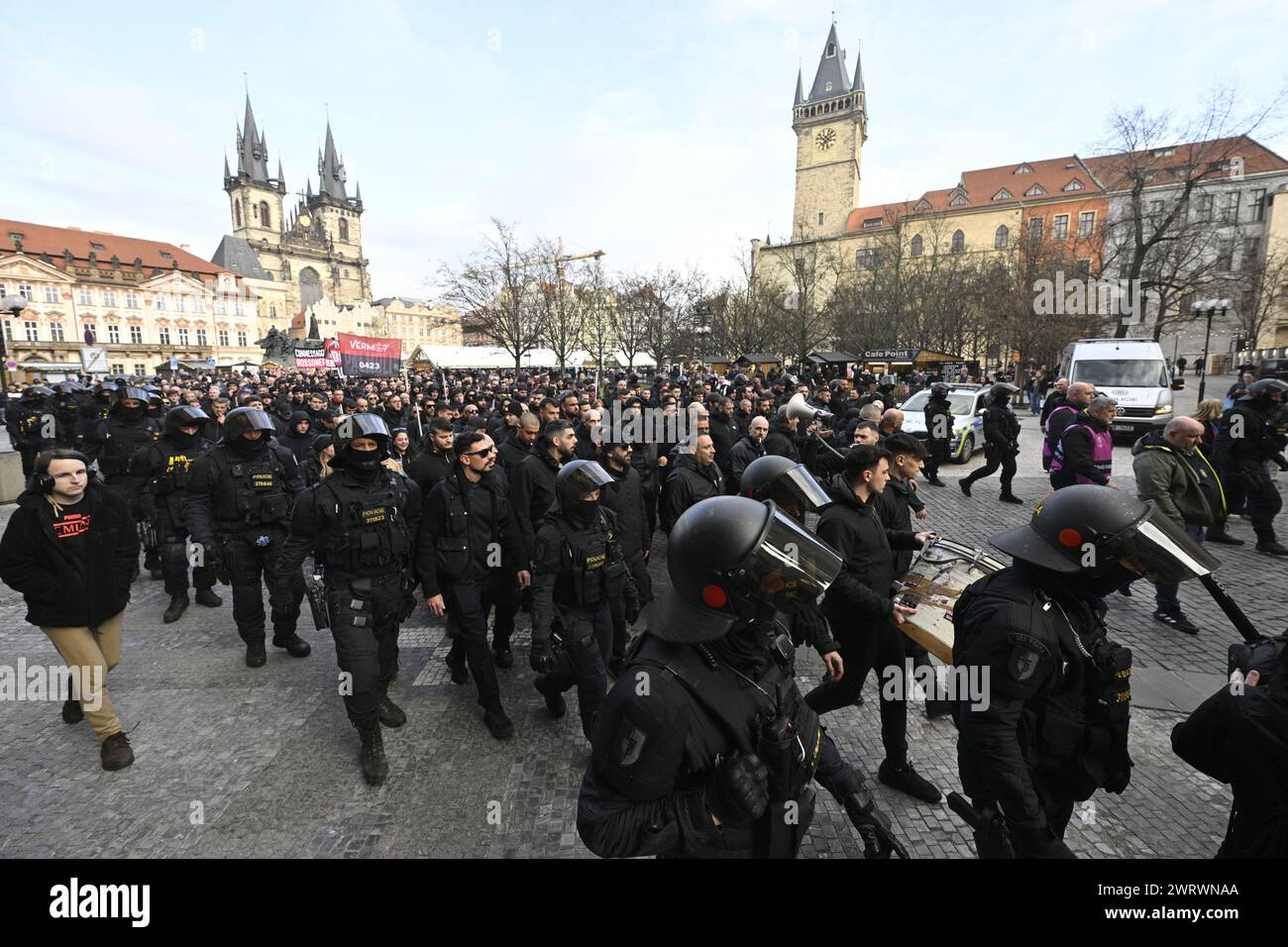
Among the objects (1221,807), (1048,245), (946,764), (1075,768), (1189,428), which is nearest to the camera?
(1075,768)

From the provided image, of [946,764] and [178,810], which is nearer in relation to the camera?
[178,810]

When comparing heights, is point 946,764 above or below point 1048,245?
below

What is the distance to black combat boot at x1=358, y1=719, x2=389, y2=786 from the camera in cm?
356

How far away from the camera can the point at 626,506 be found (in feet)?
15.9

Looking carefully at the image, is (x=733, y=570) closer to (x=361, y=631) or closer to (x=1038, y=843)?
(x=1038, y=843)

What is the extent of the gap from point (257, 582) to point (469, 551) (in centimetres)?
243

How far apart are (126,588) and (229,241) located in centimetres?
11705

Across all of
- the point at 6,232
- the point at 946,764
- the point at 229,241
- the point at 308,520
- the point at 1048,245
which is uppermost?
the point at 229,241

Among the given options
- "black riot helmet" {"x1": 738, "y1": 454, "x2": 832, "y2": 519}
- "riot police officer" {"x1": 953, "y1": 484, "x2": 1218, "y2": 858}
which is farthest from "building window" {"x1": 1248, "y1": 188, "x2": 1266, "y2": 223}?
"riot police officer" {"x1": 953, "y1": 484, "x2": 1218, "y2": 858}

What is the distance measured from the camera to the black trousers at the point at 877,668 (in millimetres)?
3455

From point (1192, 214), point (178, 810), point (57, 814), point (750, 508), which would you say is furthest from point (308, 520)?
point (1192, 214)

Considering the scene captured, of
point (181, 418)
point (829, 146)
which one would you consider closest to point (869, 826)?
point (181, 418)

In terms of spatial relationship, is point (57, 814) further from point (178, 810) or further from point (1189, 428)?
point (1189, 428)

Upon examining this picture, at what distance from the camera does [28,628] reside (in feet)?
19.6
